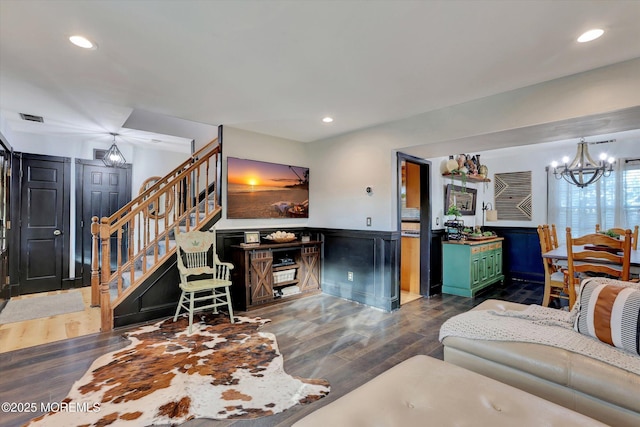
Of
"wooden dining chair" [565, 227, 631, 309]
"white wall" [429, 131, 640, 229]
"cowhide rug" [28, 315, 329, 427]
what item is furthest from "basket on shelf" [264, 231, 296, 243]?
"wooden dining chair" [565, 227, 631, 309]

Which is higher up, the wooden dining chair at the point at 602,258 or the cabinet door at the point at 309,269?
the wooden dining chair at the point at 602,258

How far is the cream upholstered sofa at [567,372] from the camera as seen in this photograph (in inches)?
57.3

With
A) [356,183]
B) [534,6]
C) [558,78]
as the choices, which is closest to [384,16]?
[534,6]

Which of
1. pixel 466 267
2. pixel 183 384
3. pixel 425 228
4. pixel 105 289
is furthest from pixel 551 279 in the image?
pixel 105 289

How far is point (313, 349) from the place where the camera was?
9.53ft

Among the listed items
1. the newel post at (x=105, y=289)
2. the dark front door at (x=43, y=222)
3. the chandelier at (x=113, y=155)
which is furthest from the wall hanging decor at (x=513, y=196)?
the dark front door at (x=43, y=222)

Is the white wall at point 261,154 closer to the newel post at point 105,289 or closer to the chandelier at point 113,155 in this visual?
the newel post at point 105,289

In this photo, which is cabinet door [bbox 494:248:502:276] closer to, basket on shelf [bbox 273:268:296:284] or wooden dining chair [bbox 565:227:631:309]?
wooden dining chair [bbox 565:227:631:309]

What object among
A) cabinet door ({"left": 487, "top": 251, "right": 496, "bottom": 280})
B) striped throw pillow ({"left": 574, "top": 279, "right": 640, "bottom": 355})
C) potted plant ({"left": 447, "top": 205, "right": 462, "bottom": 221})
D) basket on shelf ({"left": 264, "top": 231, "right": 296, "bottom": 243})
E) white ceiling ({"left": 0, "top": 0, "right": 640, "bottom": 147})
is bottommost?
cabinet door ({"left": 487, "top": 251, "right": 496, "bottom": 280})

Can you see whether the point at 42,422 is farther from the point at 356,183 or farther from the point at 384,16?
the point at 356,183

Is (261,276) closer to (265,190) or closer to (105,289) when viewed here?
(265,190)

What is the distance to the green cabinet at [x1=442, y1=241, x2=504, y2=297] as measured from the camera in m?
4.77

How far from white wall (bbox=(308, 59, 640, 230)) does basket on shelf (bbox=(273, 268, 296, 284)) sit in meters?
0.94

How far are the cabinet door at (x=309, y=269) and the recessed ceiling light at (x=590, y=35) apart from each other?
12.2 feet
